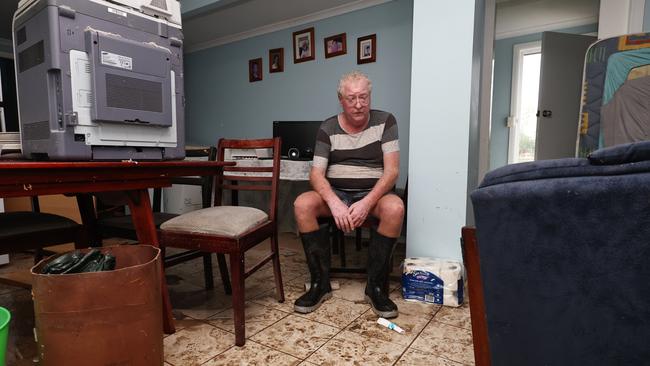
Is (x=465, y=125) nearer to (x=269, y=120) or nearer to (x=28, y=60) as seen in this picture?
(x=28, y=60)

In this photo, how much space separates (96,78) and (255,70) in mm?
2959

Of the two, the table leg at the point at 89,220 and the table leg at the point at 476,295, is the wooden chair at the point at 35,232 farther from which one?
the table leg at the point at 476,295

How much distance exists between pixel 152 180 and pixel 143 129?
235 millimetres

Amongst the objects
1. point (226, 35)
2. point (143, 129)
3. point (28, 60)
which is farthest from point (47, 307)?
point (226, 35)

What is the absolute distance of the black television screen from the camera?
3254 millimetres

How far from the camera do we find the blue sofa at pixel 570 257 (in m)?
0.44

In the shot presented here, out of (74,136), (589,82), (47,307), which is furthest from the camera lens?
(589,82)

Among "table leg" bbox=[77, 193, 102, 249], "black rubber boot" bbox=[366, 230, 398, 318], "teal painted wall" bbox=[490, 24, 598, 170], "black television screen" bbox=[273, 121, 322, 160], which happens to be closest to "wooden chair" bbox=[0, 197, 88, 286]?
"table leg" bbox=[77, 193, 102, 249]

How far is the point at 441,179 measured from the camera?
1.91 meters

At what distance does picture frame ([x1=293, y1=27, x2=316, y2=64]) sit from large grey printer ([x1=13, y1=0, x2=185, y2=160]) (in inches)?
87.5

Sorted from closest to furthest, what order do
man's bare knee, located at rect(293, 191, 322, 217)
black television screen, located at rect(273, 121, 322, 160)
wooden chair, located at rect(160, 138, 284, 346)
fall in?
1. wooden chair, located at rect(160, 138, 284, 346)
2. man's bare knee, located at rect(293, 191, 322, 217)
3. black television screen, located at rect(273, 121, 322, 160)

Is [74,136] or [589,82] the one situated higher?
[589,82]

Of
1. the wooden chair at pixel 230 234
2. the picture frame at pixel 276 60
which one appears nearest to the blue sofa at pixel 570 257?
the wooden chair at pixel 230 234

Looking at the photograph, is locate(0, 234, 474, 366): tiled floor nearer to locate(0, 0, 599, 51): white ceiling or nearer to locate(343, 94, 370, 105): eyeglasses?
locate(343, 94, 370, 105): eyeglasses
